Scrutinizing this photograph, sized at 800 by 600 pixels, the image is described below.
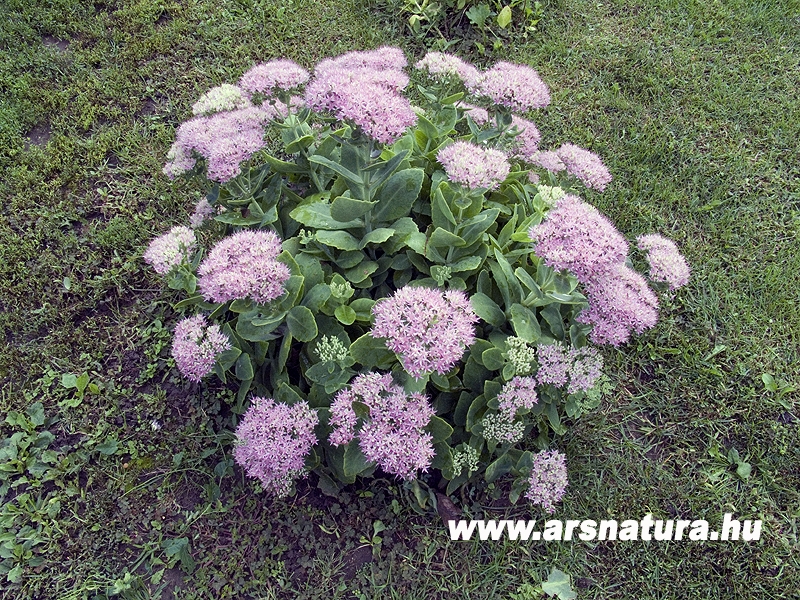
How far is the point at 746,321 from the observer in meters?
3.58

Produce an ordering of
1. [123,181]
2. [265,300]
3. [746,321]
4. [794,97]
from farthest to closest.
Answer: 1. [794,97]
2. [123,181]
3. [746,321]
4. [265,300]

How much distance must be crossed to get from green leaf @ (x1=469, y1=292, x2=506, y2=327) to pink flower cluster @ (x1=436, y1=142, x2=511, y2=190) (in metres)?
0.47

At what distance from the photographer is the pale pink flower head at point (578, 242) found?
89.5 inches

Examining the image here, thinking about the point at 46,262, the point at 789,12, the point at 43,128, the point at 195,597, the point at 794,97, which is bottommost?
the point at 195,597

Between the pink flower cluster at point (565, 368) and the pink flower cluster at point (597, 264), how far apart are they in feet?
0.53

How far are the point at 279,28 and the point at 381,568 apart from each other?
4.23 metres

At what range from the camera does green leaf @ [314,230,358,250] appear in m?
2.57

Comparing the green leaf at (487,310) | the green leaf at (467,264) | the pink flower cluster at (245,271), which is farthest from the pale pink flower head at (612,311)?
the pink flower cluster at (245,271)

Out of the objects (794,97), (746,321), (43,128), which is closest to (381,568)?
(746,321)

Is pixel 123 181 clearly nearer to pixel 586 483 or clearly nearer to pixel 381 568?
pixel 381 568

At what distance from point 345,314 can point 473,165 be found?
796 mm

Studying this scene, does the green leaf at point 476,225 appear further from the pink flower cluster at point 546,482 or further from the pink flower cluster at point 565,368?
the pink flower cluster at point 546,482


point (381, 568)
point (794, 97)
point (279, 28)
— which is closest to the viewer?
point (381, 568)

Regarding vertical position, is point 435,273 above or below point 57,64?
above
